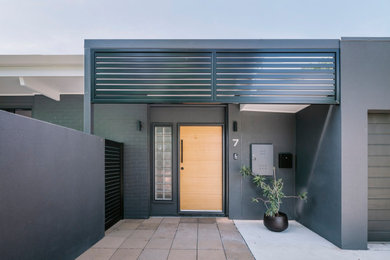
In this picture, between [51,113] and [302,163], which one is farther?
[51,113]

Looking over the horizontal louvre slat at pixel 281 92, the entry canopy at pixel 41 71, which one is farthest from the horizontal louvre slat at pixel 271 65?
Answer: the entry canopy at pixel 41 71

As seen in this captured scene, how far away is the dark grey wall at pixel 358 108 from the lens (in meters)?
3.08

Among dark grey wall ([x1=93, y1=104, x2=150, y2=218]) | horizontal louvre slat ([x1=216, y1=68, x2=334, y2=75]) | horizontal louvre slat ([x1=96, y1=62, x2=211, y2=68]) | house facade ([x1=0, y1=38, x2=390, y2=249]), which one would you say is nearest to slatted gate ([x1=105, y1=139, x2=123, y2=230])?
dark grey wall ([x1=93, y1=104, x2=150, y2=218])

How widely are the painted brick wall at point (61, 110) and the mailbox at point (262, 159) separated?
12.7ft

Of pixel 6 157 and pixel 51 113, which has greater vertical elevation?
pixel 51 113

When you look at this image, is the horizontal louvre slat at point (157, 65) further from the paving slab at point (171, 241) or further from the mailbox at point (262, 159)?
the paving slab at point (171, 241)

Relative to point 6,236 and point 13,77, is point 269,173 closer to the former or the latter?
point 6,236

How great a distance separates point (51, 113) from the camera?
4.97 metres

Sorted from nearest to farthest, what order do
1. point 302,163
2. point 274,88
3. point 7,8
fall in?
point 274,88
point 302,163
point 7,8

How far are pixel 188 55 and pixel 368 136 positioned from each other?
3.01m

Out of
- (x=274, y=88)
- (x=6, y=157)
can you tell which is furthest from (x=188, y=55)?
(x=6, y=157)

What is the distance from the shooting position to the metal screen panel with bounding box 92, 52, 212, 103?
3197mm

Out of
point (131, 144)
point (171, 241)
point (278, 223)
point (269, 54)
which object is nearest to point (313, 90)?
point (269, 54)

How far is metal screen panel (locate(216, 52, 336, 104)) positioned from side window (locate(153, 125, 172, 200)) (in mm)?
2097
